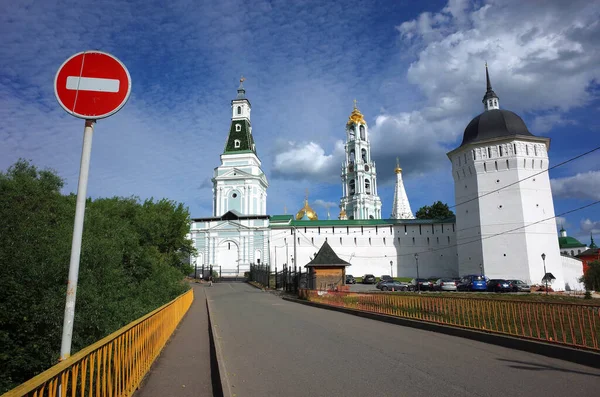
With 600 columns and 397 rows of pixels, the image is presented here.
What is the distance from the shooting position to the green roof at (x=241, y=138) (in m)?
66.6

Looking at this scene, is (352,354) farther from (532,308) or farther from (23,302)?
(23,302)

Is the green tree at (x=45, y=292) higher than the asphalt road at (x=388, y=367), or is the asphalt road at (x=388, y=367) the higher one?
the green tree at (x=45, y=292)

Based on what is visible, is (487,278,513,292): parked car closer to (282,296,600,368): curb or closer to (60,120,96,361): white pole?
(282,296,600,368): curb

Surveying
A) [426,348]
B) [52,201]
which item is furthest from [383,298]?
[52,201]

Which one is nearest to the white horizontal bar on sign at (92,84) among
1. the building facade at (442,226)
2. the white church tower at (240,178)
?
the building facade at (442,226)

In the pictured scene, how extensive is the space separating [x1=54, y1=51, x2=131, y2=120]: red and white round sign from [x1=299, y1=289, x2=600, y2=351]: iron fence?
7.92m

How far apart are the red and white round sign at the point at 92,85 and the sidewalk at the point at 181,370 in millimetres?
3983

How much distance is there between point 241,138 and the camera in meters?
67.4

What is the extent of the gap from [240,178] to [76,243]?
61022 mm

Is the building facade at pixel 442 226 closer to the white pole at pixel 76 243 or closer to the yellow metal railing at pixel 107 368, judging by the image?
the yellow metal railing at pixel 107 368

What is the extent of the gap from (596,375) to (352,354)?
12.5 ft

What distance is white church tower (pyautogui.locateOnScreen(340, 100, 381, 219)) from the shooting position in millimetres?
83250

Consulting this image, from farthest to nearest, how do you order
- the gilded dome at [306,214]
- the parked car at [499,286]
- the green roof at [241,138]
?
the gilded dome at [306,214] < the green roof at [241,138] < the parked car at [499,286]

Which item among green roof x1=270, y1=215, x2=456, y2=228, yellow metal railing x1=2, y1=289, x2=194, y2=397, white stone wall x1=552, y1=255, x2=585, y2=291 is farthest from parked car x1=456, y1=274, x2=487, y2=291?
yellow metal railing x1=2, y1=289, x2=194, y2=397
